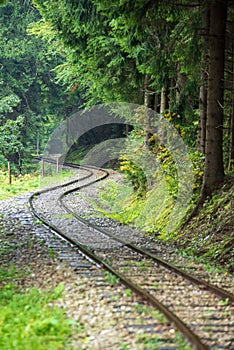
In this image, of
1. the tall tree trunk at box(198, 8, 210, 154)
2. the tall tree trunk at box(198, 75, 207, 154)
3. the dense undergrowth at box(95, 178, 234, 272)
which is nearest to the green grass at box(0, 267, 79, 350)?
the dense undergrowth at box(95, 178, 234, 272)

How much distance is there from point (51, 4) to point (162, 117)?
236 inches

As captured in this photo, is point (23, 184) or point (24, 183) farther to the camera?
point (24, 183)

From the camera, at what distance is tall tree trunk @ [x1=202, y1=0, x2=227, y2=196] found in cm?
1334

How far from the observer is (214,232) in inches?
490

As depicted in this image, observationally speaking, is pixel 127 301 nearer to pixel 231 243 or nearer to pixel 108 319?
pixel 108 319

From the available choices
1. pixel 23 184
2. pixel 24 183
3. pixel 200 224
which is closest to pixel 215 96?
pixel 200 224

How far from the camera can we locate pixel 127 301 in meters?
7.78

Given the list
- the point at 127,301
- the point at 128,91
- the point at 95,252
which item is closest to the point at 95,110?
the point at 128,91

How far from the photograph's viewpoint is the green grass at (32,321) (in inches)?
248

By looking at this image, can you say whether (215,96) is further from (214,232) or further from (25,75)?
(25,75)

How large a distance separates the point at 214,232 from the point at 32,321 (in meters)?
6.33

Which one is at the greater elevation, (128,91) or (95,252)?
(128,91)

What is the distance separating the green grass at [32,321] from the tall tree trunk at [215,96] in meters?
6.71

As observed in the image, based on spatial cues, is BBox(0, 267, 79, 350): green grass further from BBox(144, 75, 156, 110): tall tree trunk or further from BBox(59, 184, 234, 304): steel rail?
BBox(144, 75, 156, 110): tall tree trunk
